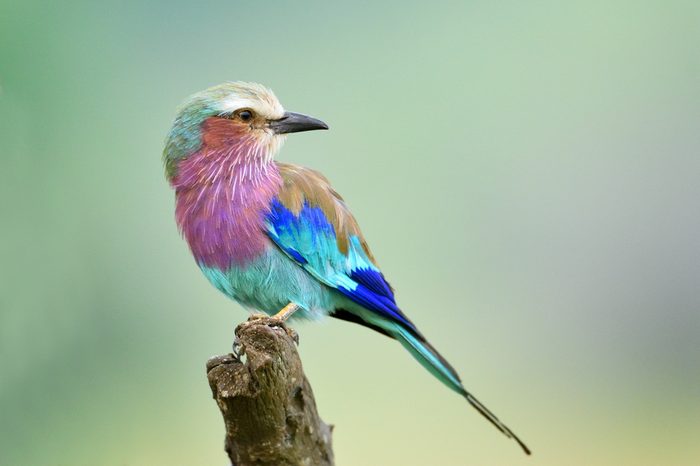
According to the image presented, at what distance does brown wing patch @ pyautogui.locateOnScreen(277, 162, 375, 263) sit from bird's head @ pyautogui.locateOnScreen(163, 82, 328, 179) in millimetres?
110

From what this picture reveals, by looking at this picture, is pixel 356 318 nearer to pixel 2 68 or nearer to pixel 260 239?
pixel 260 239

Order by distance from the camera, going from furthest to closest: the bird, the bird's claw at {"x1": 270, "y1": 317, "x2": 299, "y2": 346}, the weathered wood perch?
the bird, the bird's claw at {"x1": 270, "y1": 317, "x2": 299, "y2": 346}, the weathered wood perch

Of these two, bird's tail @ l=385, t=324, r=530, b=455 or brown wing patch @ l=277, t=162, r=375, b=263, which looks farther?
bird's tail @ l=385, t=324, r=530, b=455

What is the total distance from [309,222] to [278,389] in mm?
512

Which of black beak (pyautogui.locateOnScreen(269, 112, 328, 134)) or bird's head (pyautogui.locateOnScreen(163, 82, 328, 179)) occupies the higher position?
bird's head (pyautogui.locateOnScreen(163, 82, 328, 179))

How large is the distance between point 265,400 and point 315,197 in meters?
0.62

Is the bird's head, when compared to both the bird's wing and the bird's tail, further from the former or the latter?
the bird's tail

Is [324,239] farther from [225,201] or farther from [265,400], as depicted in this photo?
[265,400]

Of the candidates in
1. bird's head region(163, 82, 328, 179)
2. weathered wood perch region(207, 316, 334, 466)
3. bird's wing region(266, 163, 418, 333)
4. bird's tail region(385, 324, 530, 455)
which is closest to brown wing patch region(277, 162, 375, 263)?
bird's wing region(266, 163, 418, 333)

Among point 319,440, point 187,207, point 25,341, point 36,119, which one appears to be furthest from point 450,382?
point 36,119

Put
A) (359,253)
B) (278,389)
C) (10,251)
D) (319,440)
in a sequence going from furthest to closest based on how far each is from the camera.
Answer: (10,251) → (359,253) → (319,440) → (278,389)

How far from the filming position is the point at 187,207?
2344mm

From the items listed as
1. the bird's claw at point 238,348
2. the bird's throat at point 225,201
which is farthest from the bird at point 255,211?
the bird's claw at point 238,348

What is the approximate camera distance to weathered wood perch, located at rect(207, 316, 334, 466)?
202 cm
